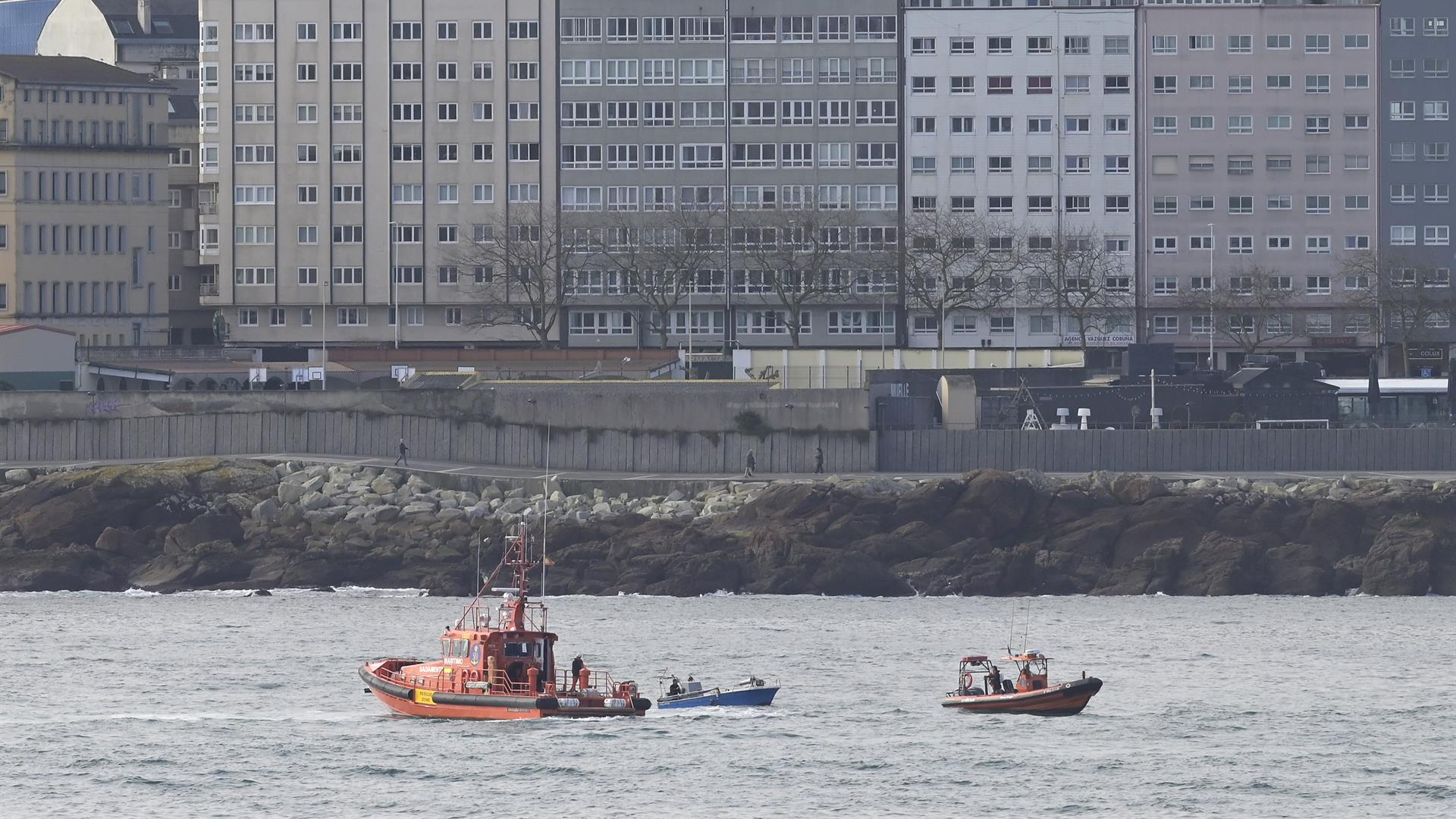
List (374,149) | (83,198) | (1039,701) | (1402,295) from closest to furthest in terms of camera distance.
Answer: (1039,701), (83,198), (1402,295), (374,149)

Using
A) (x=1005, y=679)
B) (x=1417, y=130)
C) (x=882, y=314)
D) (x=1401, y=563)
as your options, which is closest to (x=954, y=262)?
(x=882, y=314)

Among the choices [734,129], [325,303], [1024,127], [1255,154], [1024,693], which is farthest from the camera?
[1024,127]

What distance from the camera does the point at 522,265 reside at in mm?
141125

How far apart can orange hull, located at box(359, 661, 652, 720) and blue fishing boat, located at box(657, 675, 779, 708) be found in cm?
120

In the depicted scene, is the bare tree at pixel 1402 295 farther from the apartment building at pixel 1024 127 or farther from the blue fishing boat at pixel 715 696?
the blue fishing boat at pixel 715 696

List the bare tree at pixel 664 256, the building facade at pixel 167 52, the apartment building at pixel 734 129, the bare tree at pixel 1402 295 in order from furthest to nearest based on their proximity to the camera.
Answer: the building facade at pixel 167 52 → the apartment building at pixel 734 129 → the bare tree at pixel 1402 295 → the bare tree at pixel 664 256

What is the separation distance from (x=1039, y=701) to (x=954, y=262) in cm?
8029

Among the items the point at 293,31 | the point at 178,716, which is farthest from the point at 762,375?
the point at 178,716

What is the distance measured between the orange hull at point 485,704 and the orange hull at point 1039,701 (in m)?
8.07

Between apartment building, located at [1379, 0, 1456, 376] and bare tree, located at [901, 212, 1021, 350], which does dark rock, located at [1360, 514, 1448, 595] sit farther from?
apartment building, located at [1379, 0, 1456, 376]

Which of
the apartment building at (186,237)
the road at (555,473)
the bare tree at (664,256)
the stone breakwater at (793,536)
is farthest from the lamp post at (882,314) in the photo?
the stone breakwater at (793,536)

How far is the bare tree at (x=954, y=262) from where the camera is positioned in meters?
140

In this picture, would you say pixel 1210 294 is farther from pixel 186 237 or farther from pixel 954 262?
pixel 186 237

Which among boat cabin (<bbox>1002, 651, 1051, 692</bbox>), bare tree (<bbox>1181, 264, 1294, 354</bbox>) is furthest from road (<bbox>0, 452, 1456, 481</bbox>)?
bare tree (<bbox>1181, 264, 1294, 354</bbox>)
